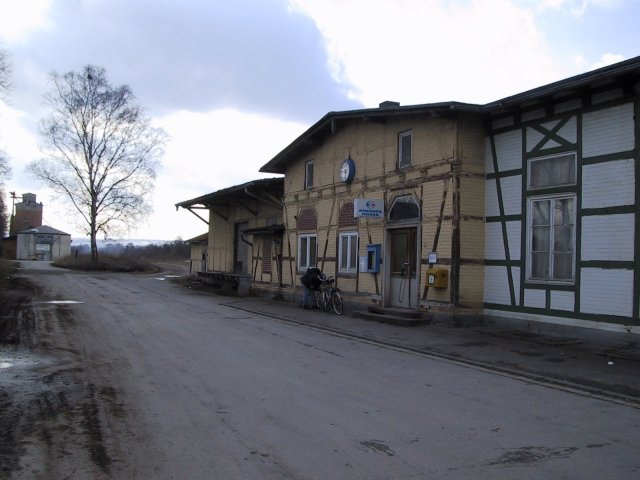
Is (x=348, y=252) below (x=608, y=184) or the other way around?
below

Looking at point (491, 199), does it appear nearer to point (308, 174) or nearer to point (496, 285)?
point (496, 285)

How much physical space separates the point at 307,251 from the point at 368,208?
5.10 meters

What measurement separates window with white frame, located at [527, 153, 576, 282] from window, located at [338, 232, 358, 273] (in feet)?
20.5

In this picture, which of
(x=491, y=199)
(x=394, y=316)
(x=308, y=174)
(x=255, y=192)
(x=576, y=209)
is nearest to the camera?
(x=576, y=209)

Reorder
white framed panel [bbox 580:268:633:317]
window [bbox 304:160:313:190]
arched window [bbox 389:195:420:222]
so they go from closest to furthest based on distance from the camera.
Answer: white framed panel [bbox 580:268:633:317], arched window [bbox 389:195:420:222], window [bbox 304:160:313:190]

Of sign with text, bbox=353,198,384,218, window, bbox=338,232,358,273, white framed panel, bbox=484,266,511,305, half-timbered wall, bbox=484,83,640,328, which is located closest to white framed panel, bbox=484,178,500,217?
half-timbered wall, bbox=484,83,640,328

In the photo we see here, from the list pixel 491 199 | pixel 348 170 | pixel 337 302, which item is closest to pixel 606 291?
pixel 491 199

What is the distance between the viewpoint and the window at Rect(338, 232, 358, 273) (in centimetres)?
1802

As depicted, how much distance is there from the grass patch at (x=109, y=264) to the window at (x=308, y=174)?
96.7ft

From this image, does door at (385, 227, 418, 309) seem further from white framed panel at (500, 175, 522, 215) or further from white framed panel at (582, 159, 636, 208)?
white framed panel at (582, 159, 636, 208)

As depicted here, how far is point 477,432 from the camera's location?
18.5ft

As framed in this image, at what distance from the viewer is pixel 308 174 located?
21.2 meters

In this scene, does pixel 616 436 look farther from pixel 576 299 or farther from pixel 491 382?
pixel 576 299

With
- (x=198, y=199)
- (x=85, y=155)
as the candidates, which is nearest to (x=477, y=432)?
(x=198, y=199)
